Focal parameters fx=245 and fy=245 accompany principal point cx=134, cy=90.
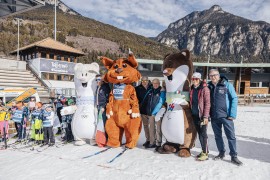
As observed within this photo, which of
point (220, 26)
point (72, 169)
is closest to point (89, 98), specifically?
point (72, 169)

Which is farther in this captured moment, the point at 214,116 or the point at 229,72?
the point at 229,72

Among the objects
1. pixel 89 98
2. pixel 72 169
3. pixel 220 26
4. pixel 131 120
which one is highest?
pixel 220 26

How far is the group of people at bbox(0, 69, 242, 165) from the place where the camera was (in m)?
4.48

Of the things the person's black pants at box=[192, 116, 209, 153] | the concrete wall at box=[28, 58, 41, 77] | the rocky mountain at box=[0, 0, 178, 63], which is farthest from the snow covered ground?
the rocky mountain at box=[0, 0, 178, 63]

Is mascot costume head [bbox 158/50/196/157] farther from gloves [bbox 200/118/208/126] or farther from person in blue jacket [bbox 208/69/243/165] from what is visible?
person in blue jacket [bbox 208/69/243/165]

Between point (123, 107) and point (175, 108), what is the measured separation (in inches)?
48.3

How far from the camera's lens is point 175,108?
16.8 feet

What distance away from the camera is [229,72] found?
2486 centimetres

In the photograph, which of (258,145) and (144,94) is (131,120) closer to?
(144,94)

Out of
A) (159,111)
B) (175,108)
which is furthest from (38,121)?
(175,108)

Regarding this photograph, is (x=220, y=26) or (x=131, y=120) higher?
(x=220, y=26)

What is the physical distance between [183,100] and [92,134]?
238 centimetres

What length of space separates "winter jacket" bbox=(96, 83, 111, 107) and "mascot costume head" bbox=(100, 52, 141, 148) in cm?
22

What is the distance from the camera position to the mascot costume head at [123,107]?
221 inches
